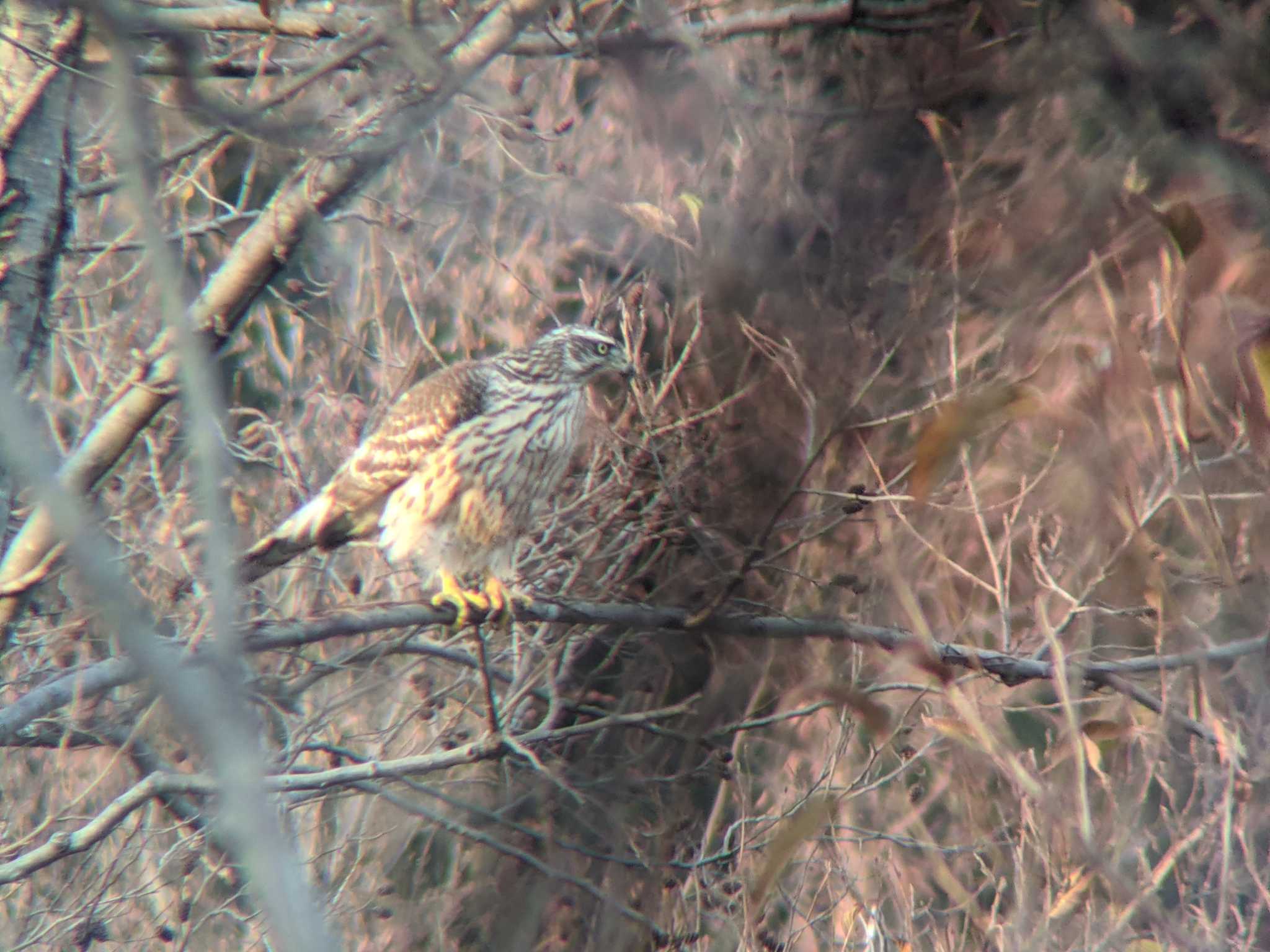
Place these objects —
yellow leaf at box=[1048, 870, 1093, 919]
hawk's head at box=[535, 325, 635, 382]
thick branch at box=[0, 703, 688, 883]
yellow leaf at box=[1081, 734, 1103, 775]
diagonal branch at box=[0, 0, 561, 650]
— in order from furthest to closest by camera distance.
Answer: hawk's head at box=[535, 325, 635, 382] < diagonal branch at box=[0, 0, 561, 650] < thick branch at box=[0, 703, 688, 883] < yellow leaf at box=[1048, 870, 1093, 919] < yellow leaf at box=[1081, 734, 1103, 775]

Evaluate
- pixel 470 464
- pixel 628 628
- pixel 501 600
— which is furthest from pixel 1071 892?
pixel 470 464

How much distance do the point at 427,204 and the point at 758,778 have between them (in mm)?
2306

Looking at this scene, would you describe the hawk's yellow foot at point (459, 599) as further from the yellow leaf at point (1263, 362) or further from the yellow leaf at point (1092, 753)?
the yellow leaf at point (1263, 362)

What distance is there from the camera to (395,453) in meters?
4.18

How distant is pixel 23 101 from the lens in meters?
3.35

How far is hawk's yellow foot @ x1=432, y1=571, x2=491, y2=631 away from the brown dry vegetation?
0.45 feet

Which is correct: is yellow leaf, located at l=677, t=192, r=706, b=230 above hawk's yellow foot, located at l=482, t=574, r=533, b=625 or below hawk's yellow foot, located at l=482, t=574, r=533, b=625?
above

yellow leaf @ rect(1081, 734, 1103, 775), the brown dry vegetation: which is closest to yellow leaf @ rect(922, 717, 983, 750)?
the brown dry vegetation

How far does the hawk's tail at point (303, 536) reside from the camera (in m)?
3.87

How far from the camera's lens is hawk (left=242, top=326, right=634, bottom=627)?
408 cm

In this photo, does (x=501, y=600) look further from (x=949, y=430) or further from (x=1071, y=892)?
(x=949, y=430)

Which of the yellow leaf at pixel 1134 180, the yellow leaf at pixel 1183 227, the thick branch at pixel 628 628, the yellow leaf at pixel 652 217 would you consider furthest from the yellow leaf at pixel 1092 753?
the yellow leaf at pixel 652 217

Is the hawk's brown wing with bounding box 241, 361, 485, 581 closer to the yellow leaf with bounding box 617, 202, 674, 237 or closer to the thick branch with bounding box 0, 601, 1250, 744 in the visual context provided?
the thick branch with bounding box 0, 601, 1250, 744

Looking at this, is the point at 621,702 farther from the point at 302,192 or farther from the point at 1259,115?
the point at 1259,115
